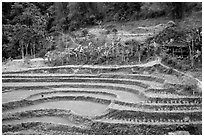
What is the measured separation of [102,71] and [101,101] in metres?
4.05

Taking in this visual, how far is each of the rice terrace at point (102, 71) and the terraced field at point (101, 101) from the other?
0.03 metres

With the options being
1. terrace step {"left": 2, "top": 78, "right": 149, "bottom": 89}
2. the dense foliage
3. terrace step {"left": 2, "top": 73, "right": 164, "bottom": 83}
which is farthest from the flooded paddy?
the dense foliage

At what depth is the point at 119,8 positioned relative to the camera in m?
25.7

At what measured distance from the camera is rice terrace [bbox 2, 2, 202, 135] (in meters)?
11.7

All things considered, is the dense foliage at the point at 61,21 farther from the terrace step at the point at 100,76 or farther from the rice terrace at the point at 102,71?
the terrace step at the point at 100,76

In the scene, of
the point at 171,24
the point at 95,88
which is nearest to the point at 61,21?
the point at 171,24

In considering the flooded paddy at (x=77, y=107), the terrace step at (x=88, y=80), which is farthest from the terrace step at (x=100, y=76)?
the flooded paddy at (x=77, y=107)

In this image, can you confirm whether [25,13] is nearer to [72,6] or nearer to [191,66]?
[72,6]

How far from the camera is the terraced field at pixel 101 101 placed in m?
11.5

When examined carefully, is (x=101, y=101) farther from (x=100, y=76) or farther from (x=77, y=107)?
(x=100, y=76)

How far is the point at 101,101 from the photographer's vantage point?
45.7ft

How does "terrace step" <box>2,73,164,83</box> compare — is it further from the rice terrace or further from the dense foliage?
the dense foliage

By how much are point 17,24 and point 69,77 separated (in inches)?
437

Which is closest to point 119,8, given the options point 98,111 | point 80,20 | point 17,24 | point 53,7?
point 80,20
